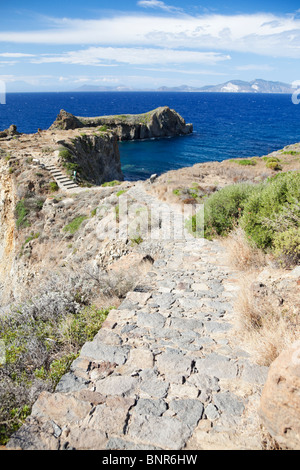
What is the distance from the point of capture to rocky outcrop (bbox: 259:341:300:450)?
106 inches

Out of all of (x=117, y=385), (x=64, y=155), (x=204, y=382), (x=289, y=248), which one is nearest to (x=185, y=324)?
(x=204, y=382)

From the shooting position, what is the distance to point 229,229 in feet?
31.7

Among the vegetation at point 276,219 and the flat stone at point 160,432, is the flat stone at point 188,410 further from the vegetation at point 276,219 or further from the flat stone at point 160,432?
the vegetation at point 276,219

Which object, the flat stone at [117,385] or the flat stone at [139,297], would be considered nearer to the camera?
the flat stone at [117,385]

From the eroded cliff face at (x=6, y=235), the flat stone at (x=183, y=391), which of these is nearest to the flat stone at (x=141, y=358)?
the flat stone at (x=183, y=391)

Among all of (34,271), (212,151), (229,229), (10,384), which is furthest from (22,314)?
(212,151)

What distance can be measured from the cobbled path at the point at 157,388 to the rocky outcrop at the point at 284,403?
0.27 meters

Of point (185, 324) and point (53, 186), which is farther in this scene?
point (53, 186)

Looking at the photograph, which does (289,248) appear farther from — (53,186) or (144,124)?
(144,124)

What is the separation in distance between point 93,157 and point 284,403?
1284 inches

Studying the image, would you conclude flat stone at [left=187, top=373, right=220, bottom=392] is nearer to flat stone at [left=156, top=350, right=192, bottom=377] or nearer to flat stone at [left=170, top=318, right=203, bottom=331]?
flat stone at [left=156, top=350, right=192, bottom=377]

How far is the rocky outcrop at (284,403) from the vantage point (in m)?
2.69

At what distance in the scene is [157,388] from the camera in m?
3.71

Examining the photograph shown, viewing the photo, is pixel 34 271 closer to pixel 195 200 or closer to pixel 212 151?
pixel 195 200
